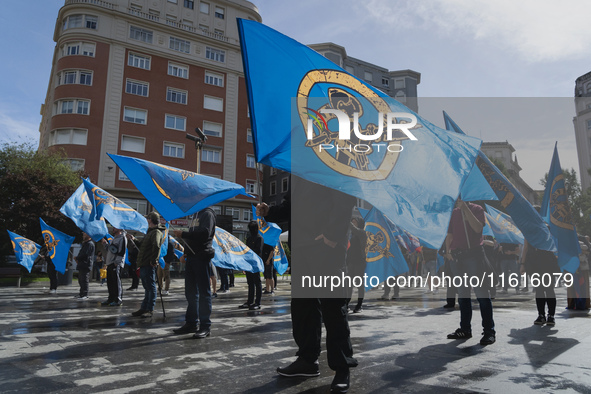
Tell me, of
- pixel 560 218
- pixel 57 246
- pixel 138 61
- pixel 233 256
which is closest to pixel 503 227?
pixel 560 218

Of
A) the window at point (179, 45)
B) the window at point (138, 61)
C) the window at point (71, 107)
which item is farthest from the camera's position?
the window at point (179, 45)

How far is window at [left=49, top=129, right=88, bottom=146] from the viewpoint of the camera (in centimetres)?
3388

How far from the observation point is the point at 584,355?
14.4 feet

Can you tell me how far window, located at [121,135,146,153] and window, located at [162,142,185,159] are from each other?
73.4 inches

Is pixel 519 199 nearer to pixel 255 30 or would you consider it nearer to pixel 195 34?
pixel 255 30

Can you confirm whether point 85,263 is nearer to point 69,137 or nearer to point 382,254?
point 382,254

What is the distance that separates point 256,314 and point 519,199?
4.96 metres

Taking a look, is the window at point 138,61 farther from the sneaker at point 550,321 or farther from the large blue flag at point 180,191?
the sneaker at point 550,321

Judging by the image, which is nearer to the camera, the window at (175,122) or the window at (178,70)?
the window at (175,122)

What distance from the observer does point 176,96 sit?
38656 millimetres

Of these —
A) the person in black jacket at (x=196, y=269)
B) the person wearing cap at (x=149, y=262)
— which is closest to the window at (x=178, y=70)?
the person wearing cap at (x=149, y=262)

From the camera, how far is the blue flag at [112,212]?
9898 millimetres

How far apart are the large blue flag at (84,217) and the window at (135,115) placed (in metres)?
27.6

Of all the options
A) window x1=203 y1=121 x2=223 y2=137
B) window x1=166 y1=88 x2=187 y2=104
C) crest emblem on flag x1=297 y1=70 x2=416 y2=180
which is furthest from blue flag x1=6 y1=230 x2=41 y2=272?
window x1=166 y1=88 x2=187 y2=104
